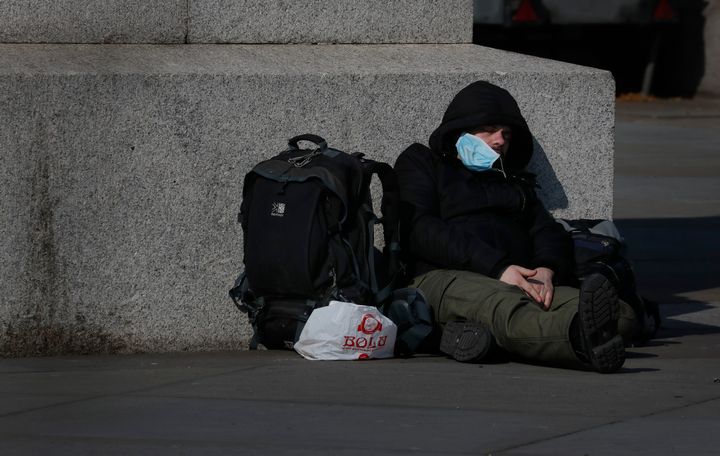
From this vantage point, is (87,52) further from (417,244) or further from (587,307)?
(587,307)

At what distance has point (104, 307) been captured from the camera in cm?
578

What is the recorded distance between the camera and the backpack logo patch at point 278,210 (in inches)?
217

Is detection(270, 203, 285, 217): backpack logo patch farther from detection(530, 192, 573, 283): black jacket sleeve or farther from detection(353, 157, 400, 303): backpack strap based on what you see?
detection(530, 192, 573, 283): black jacket sleeve

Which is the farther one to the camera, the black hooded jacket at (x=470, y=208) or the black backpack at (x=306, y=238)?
the black hooded jacket at (x=470, y=208)

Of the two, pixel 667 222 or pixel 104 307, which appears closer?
pixel 104 307

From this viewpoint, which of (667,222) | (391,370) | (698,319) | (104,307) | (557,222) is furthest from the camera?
(667,222)

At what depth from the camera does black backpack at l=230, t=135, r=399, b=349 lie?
5.46m

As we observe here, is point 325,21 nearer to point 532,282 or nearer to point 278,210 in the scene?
point 278,210

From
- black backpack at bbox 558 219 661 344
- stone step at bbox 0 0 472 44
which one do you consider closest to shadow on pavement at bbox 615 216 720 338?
black backpack at bbox 558 219 661 344

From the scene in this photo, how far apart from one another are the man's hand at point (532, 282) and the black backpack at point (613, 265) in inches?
13.1

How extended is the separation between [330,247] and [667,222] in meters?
4.63

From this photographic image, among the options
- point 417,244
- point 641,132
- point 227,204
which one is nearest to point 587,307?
point 417,244

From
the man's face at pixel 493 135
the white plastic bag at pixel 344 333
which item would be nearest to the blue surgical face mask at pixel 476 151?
the man's face at pixel 493 135

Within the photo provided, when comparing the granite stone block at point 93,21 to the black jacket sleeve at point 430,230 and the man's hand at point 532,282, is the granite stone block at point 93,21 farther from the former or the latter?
the man's hand at point 532,282
